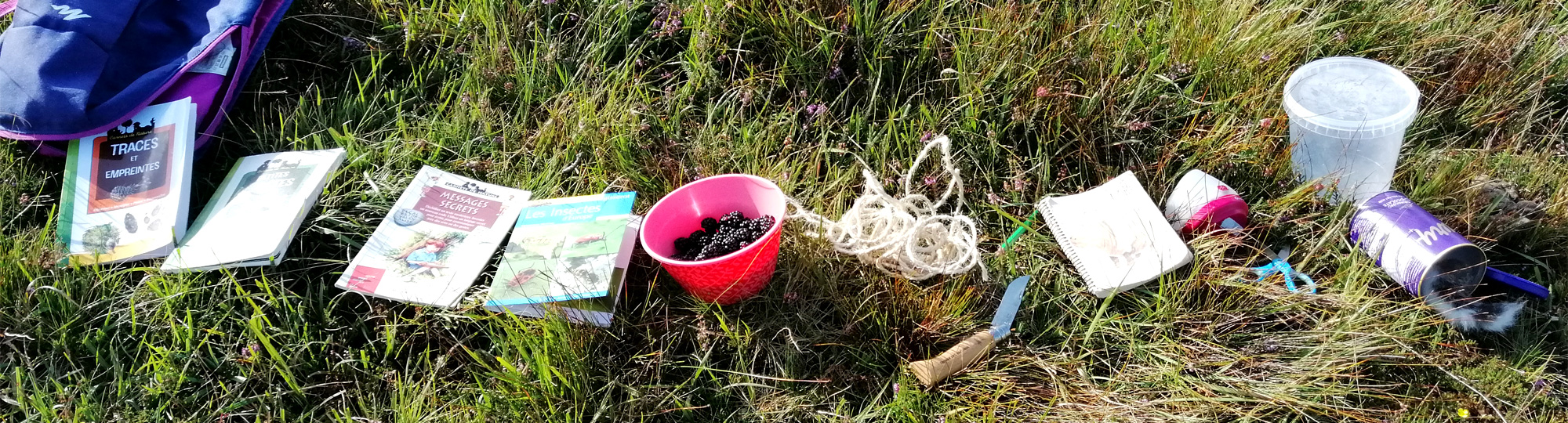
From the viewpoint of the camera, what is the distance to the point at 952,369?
7.40ft

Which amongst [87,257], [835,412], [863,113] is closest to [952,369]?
[835,412]

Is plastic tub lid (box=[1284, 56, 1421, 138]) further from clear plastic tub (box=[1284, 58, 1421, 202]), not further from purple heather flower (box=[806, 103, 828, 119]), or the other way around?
purple heather flower (box=[806, 103, 828, 119])

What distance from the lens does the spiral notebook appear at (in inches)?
94.7

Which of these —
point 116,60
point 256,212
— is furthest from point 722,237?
point 116,60

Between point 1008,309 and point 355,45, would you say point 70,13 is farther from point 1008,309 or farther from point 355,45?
point 1008,309

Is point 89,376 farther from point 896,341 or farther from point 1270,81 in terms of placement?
point 1270,81

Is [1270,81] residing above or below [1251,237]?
above

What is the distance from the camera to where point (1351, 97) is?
258 cm

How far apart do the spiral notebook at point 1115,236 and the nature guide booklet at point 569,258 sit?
1156 millimetres

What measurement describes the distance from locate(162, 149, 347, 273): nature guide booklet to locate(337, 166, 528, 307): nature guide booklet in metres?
0.21

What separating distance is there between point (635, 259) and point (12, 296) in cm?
150

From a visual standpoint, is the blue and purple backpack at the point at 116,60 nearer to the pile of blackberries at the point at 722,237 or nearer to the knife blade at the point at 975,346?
the pile of blackberries at the point at 722,237

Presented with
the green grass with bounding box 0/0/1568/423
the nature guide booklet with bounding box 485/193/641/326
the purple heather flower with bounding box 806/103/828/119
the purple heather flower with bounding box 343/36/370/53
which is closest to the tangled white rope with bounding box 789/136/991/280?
the green grass with bounding box 0/0/1568/423

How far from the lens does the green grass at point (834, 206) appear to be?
7.23 feet
